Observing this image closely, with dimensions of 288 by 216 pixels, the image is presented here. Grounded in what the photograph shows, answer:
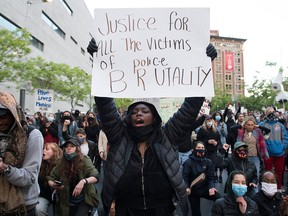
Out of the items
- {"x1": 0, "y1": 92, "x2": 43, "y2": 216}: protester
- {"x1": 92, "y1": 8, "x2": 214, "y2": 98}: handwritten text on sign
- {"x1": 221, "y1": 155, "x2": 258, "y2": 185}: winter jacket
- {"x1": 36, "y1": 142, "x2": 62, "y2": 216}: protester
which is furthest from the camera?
{"x1": 221, "y1": 155, "x2": 258, "y2": 185}: winter jacket

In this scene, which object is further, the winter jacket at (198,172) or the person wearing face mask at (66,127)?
the person wearing face mask at (66,127)

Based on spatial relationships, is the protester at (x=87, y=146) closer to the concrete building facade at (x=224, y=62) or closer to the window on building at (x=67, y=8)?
the window on building at (x=67, y=8)

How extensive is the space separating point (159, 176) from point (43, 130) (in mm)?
5952

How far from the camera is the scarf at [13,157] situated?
91.0 inches

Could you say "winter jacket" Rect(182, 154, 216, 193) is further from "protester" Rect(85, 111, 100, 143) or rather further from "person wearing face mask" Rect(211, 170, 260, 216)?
"protester" Rect(85, 111, 100, 143)

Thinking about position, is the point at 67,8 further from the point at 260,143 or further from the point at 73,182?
the point at 73,182

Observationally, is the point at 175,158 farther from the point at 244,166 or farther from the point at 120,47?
the point at 244,166

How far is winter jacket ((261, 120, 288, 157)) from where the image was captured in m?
6.91

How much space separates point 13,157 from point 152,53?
1.36m

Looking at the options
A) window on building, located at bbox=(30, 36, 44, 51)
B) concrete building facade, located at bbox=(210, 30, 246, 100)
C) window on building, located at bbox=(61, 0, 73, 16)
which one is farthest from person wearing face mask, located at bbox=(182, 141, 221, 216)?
concrete building facade, located at bbox=(210, 30, 246, 100)

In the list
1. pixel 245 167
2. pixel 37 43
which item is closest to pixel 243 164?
pixel 245 167

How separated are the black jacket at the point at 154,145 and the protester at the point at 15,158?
563 mm

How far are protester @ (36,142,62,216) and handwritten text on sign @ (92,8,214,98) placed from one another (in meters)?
2.34

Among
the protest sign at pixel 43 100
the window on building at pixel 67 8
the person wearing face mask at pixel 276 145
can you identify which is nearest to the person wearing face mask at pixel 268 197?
the person wearing face mask at pixel 276 145
